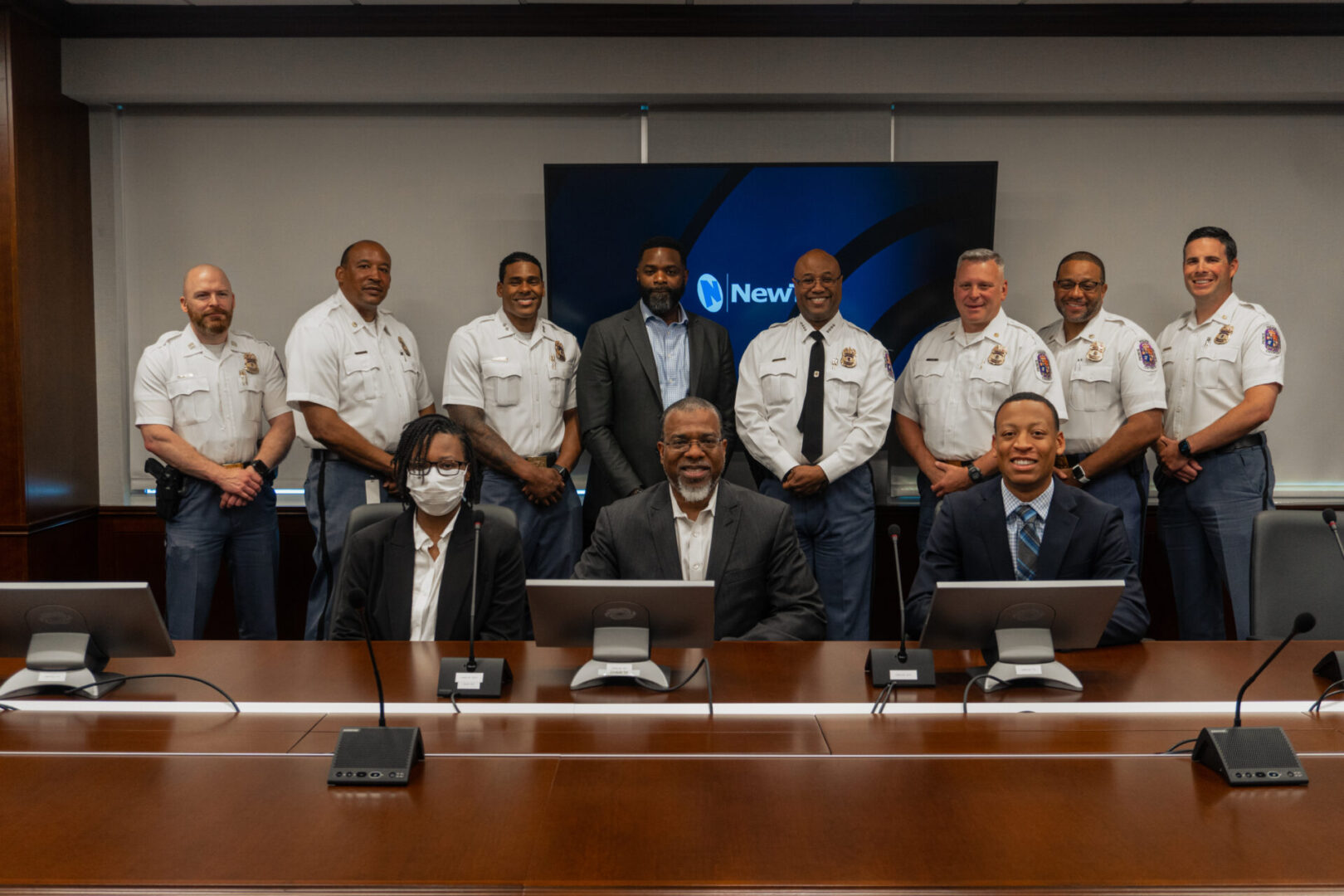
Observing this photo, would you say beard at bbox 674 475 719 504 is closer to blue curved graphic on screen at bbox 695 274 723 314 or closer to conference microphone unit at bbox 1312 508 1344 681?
conference microphone unit at bbox 1312 508 1344 681

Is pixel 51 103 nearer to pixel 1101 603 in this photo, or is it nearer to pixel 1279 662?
pixel 1101 603

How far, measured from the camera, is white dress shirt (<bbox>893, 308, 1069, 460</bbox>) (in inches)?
162

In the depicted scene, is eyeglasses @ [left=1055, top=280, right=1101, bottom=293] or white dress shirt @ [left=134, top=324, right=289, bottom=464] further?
eyeglasses @ [left=1055, top=280, right=1101, bottom=293]

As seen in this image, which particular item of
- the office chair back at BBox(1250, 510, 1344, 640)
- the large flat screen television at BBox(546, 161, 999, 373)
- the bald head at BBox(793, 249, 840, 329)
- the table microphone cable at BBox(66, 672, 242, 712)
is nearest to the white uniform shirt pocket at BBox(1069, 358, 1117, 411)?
the large flat screen television at BBox(546, 161, 999, 373)

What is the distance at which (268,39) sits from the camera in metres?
4.66

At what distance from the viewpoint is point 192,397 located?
4191mm

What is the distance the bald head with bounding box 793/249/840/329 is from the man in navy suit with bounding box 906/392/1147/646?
1373 millimetres

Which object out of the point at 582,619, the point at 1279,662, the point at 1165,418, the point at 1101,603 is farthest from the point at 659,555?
the point at 1165,418

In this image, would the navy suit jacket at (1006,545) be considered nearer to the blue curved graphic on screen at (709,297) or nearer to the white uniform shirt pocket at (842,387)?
the white uniform shirt pocket at (842,387)

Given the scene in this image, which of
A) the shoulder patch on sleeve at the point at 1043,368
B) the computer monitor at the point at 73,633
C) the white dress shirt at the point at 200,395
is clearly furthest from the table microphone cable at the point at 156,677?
the shoulder patch on sleeve at the point at 1043,368

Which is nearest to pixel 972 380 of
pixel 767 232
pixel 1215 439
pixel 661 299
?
pixel 1215 439

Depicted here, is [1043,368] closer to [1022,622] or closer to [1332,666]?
[1332,666]

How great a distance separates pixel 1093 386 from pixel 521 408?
2331 mm

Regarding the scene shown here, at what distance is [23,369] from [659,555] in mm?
3050
